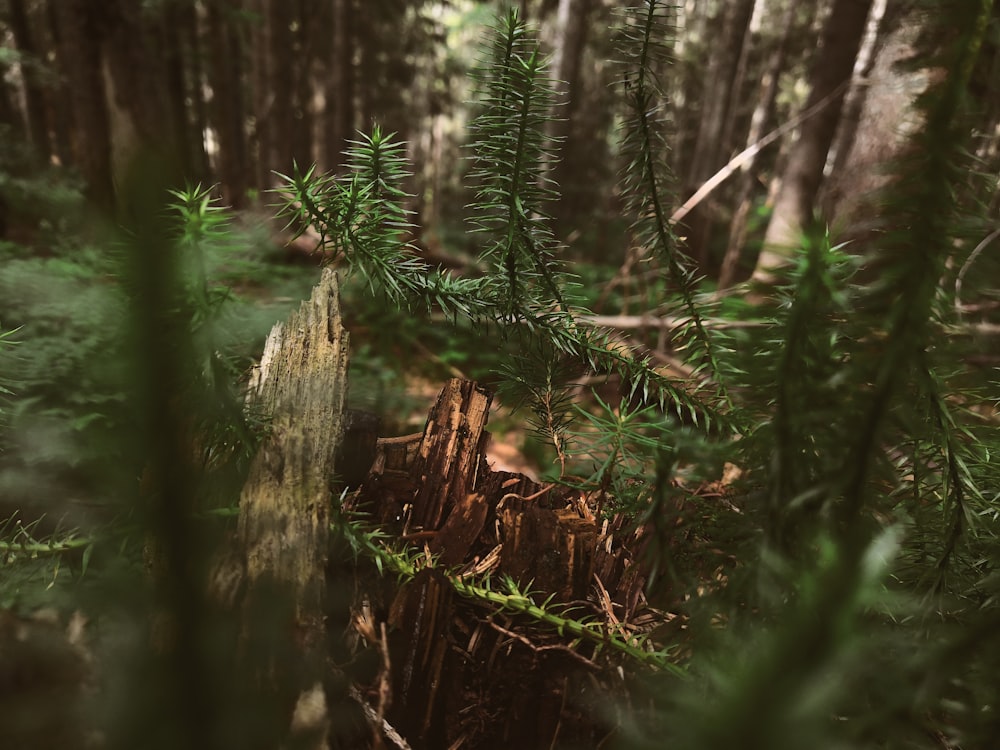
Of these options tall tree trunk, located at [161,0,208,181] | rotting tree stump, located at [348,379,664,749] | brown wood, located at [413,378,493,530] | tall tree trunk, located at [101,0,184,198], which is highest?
tall tree trunk, located at [161,0,208,181]

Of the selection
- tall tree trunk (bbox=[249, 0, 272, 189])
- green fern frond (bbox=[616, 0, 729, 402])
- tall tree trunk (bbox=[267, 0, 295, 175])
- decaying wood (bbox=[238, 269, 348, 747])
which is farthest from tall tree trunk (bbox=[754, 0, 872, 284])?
tall tree trunk (bbox=[249, 0, 272, 189])

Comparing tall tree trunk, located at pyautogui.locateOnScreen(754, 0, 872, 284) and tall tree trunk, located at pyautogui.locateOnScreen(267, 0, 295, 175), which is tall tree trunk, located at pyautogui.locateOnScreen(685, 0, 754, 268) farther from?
tall tree trunk, located at pyautogui.locateOnScreen(267, 0, 295, 175)

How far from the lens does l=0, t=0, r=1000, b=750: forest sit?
0.38m

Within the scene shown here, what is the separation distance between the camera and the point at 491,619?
1.02 meters

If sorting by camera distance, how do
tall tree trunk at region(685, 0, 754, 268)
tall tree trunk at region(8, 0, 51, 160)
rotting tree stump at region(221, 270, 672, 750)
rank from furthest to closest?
1. tall tree trunk at region(685, 0, 754, 268)
2. tall tree trunk at region(8, 0, 51, 160)
3. rotting tree stump at region(221, 270, 672, 750)

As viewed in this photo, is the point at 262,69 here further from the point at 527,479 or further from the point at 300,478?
the point at 300,478

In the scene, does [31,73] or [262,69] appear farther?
[262,69]

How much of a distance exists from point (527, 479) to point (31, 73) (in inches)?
398

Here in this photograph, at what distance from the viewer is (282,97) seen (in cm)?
889

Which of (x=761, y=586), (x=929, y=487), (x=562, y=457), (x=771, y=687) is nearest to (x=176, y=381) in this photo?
(x=771, y=687)

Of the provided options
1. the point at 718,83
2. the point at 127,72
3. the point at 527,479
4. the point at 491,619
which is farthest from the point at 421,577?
the point at 718,83

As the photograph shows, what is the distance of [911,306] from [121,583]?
2.47ft

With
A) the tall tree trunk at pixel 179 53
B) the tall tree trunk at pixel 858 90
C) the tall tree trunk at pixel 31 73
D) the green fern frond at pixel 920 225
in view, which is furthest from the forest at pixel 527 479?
the tall tree trunk at pixel 31 73

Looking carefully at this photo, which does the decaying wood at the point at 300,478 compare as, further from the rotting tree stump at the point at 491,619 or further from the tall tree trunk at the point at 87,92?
the tall tree trunk at the point at 87,92
